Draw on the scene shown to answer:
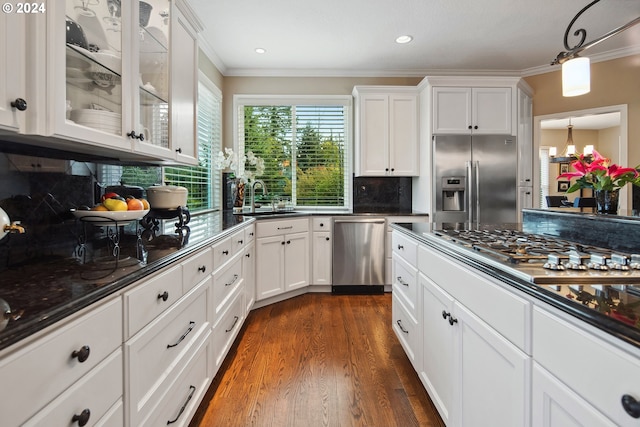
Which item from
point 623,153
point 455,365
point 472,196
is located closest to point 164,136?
point 455,365

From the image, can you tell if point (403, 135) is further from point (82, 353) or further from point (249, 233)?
point (82, 353)

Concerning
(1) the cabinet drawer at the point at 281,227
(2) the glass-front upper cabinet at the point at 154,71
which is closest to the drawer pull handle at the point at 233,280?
(1) the cabinet drawer at the point at 281,227

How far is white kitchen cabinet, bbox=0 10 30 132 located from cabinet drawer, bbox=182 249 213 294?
705mm

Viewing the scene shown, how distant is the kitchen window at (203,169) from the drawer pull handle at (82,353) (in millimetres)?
1667

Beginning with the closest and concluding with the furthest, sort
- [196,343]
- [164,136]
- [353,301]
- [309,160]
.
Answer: [196,343] → [164,136] → [353,301] → [309,160]

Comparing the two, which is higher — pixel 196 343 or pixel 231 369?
pixel 196 343

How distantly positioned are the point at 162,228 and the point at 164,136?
1.84ft

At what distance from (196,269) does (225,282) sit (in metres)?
0.59

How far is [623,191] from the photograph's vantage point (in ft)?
12.7

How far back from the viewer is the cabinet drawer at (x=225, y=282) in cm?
185

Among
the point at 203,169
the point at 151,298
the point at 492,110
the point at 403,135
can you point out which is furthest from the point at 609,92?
the point at 151,298

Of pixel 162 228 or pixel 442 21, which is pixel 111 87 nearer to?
pixel 162 228

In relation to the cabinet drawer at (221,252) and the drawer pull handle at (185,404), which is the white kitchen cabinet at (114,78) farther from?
the drawer pull handle at (185,404)

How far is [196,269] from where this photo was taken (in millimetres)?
1497
